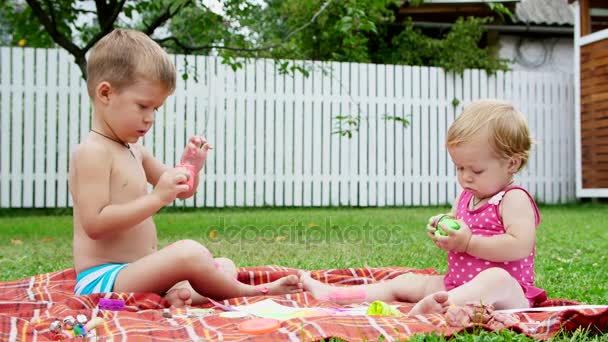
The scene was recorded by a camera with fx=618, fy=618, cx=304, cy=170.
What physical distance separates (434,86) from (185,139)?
3854mm

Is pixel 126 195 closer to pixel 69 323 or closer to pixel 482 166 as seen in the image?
pixel 69 323

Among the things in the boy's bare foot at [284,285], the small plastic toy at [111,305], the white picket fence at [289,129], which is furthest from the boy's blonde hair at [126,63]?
the white picket fence at [289,129]

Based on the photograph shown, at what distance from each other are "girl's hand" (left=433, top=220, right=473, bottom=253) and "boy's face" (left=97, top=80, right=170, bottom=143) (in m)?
1.24

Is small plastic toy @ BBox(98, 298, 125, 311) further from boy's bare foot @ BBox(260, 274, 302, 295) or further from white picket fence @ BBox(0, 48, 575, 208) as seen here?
white picket fence @ BBox(0, 48, 575, 208)

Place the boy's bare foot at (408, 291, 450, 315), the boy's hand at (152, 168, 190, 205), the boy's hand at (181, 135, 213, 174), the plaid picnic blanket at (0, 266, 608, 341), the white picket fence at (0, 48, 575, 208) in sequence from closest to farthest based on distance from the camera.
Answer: the plaid picnic blanket at (0, 266, 608, 341), the boy's bare foot at (408, 291, 450, 315), the boy's hand at (152, 168, 190, 205), the boy's hand at (181, 135, 213, 174), the white picket fence at (0, 48, 575, 208)

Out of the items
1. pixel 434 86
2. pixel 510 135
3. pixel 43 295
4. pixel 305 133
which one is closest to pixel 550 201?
pixel 434 86

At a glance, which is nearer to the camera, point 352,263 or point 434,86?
point 352,263

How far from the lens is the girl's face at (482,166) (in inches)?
92.6

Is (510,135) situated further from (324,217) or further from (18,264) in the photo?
(324,217)

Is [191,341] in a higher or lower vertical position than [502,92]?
lower

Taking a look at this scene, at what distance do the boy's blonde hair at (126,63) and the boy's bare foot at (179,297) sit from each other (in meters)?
0.83

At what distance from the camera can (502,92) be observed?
9.84m

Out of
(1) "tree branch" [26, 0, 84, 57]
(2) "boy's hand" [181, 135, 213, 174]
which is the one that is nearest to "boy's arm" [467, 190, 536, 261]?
(2) "boy's hand" [181, 135, 213, 174]

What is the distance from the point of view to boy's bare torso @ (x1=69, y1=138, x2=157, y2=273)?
2.52 m
